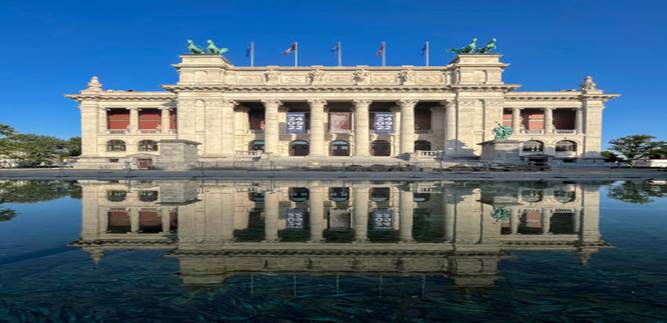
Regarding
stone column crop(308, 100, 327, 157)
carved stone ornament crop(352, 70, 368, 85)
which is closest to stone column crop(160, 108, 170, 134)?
stone column crop(308, 100, 327, 157)

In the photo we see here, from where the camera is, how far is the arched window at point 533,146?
5403 cm

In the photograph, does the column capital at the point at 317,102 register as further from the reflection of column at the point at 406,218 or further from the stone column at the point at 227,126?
the reflection of column at the point at 406,218

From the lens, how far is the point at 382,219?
865 centimetres

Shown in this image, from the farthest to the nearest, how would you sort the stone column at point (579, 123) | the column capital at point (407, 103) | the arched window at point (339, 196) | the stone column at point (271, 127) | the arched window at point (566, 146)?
the arched window at point (566, 146) → the stone column at point (579, 123) → the stone column at point (271, 127) → the column capital at point (407, 103) → the arched window at point (339, 196)

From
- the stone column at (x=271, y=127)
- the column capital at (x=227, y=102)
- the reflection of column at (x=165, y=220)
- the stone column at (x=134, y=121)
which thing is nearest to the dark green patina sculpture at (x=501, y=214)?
the reflection of column at (x=165, y=220)

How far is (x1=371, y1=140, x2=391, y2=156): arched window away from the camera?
54938mm

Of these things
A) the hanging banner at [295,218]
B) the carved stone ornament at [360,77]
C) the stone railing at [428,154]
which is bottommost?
the hanging banner at [295,218]

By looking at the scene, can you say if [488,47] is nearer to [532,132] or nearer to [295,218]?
[532,132]

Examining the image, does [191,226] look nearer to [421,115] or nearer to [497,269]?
[497,269]

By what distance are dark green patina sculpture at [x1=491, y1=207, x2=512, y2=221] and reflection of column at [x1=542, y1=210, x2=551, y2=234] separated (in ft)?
2.74

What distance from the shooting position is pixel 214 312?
3391 mm

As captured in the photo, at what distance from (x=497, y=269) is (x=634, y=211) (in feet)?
30.0

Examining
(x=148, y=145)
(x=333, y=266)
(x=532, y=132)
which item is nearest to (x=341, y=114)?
(x=532, y=132)

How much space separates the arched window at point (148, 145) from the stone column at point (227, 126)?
15.7m
